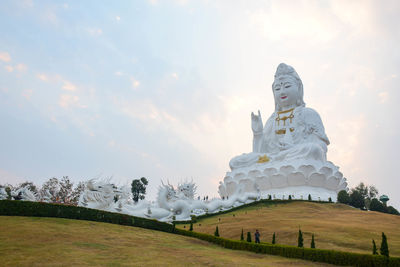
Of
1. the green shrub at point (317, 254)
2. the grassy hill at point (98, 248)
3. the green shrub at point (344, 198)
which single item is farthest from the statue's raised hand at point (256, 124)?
the green shrub at point (317, 254)

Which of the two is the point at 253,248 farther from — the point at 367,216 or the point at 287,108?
the point at 287,108

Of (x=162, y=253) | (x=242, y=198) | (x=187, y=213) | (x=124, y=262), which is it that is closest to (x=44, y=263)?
(x=124, y=262)

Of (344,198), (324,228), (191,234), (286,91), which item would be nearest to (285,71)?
(286,91)

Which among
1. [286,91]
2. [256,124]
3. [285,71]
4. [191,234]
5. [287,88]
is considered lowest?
[191,234]

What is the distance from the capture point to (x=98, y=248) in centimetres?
897

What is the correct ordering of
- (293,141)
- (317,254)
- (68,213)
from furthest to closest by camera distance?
(293,141) < (68,213) < (317,254)

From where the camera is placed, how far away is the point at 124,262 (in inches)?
305

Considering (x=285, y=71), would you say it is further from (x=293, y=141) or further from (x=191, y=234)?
(x=191, y=234)

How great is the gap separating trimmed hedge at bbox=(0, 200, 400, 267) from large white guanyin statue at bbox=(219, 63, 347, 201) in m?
12.2

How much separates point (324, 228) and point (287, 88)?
62.1ft

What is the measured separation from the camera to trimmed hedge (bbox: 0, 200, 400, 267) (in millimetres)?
8820

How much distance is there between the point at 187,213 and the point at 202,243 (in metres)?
6.89

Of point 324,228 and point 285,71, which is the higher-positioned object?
point 285,71

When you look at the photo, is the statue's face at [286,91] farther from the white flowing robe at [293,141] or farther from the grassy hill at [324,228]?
the grassy hill at [324,228]
